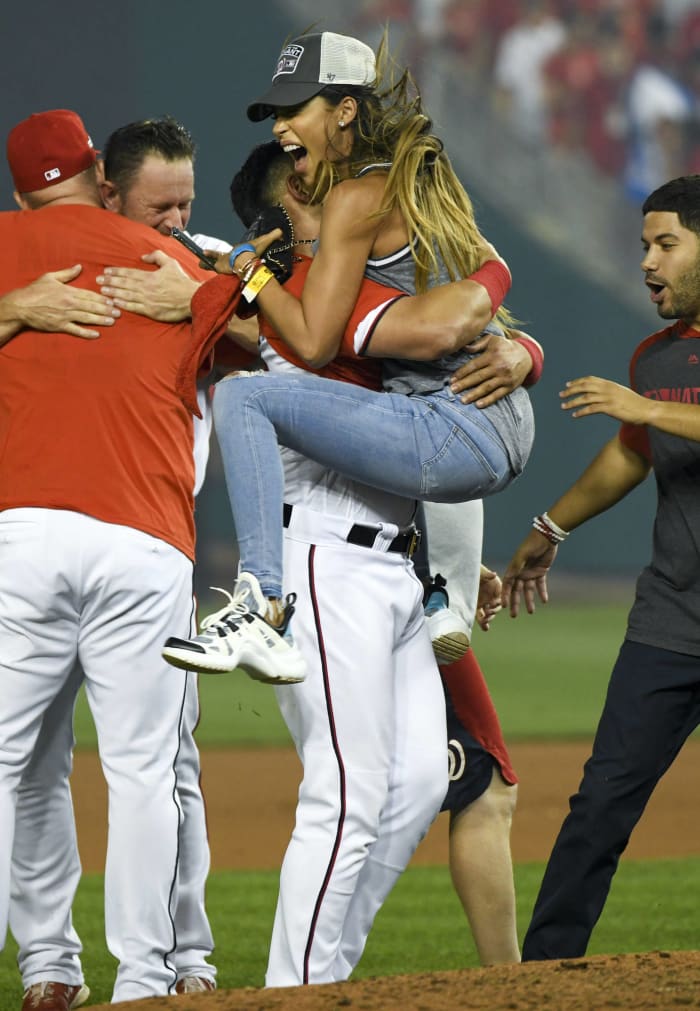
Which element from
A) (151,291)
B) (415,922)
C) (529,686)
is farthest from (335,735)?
(529,686)

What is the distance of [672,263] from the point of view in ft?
11.8

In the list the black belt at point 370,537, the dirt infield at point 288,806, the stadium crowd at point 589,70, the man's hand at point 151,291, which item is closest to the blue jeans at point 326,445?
the black belt at point 370,537

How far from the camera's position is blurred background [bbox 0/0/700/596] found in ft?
53.3

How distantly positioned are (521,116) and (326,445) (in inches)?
680

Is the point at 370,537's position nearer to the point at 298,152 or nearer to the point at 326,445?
the point at 326,445

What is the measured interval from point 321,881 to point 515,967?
0.43 metres

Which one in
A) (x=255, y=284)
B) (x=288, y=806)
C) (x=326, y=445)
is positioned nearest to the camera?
(x=326, y=445)

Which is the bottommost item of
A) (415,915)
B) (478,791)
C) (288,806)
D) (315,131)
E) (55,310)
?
(288,806)

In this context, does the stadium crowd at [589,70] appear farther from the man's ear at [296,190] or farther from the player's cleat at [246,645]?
the player's cleat at [246,645]

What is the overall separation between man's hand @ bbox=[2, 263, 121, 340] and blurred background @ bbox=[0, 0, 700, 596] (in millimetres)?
10888

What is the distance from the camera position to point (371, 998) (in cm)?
257

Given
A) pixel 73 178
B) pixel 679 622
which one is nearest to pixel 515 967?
pixel 679 622

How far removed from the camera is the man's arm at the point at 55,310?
330 cm

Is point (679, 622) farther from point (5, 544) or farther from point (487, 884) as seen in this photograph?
point (5, 544)
